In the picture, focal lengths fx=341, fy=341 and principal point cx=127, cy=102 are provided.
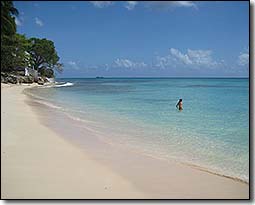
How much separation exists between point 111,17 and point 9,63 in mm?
749

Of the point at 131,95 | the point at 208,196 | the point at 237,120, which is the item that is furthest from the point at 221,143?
the point at 131,95

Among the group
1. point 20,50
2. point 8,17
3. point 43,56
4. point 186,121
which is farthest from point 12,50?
point 186,121

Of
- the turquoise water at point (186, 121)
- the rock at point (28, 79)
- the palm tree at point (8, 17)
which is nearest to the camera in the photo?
the palm tree at point (8, 17)

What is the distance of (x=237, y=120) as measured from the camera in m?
4.63

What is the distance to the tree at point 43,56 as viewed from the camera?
245cm

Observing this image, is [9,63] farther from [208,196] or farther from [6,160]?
[208,196]

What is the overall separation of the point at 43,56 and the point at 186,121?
339 cm

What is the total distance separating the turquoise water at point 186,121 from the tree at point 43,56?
43cm

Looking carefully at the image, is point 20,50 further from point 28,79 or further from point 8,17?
point 28,79

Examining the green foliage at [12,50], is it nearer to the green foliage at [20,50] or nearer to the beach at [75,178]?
the green foliage at [20,50]

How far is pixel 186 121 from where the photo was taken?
5.54 metres

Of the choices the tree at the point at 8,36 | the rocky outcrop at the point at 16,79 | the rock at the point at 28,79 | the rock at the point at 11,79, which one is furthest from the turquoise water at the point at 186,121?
the tree at the point at 8,36

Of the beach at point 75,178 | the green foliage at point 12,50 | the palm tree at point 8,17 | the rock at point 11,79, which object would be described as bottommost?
the beach at point 75,178

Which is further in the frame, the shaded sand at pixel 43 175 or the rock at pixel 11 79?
the rock at pixel 11 79
